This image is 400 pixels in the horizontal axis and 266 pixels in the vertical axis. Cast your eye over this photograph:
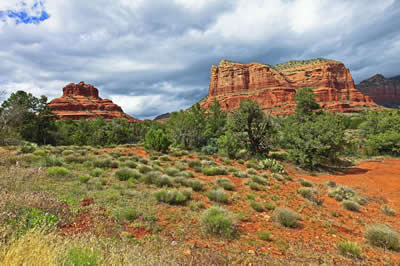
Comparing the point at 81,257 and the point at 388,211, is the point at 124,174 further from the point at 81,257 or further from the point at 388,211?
the point at 388,211

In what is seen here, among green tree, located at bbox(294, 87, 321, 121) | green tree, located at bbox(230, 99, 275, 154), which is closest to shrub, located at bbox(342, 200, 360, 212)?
green tree, located at bbox(230, 99, 275, 154)

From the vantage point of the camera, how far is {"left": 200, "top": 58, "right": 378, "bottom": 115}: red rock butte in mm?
102000

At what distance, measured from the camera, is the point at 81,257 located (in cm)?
242

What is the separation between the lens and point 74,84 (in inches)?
5595

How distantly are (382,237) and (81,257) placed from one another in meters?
7.71

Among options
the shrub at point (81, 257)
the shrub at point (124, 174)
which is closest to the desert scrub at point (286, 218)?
the shrub at point (81, 257)

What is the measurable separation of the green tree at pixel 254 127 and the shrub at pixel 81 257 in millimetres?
18677

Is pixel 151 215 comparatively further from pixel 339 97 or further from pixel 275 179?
pixel 339 97

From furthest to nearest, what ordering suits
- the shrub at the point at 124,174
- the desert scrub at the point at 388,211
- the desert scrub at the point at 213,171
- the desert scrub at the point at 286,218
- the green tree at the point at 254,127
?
the green tree at the point at 254,127, the desert scrub at the point at 213,171, the shrub at the point at 124,174, the desert scrub at the point at 388,211, the desert scrub at the point at 286,218

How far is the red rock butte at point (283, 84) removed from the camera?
4016 inches

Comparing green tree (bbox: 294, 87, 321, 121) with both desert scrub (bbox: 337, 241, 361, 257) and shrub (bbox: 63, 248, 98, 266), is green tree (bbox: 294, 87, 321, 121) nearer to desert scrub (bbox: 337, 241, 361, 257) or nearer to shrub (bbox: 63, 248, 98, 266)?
desert scrub (bbox: 337, 241, 361, 257)

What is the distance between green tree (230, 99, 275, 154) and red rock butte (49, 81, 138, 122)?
103 meters

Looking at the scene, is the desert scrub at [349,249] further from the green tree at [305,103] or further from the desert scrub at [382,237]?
the green tree at [305,103]

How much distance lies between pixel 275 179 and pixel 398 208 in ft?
19.5
